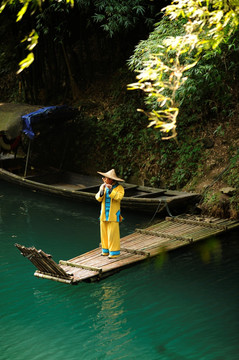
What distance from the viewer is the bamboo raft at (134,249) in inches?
316

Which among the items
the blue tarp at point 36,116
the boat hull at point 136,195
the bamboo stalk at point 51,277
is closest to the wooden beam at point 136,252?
the bamboo stalk at point 51,277

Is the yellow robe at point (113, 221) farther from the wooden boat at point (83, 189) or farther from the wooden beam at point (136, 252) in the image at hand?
the wooden boat at point (83, 189)

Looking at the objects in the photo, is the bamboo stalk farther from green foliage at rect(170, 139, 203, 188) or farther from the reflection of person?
green foliage at rect(170, 139, 203, 188)

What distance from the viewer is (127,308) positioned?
7.77m

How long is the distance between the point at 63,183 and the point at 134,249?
641cm

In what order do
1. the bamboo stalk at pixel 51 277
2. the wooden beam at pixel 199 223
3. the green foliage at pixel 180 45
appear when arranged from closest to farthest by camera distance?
the green foliage at pixel 180 45, the bamboo stalk at pixel 51 277, the wooden beam at pixel 199 223

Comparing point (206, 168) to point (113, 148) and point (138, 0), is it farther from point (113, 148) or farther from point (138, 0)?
point (138, 0)

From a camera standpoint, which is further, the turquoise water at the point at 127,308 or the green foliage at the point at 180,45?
the turquoise water at the point at 127,308

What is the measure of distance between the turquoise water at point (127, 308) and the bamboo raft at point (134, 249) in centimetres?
25

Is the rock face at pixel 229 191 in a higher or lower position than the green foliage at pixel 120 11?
lower

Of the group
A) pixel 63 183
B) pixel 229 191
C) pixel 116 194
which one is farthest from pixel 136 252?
pixel 63 183

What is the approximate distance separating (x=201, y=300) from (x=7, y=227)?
5.54 m

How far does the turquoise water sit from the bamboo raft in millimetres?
246

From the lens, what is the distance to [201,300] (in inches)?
315
